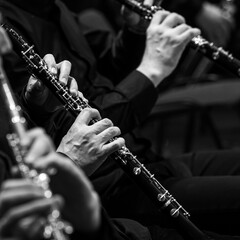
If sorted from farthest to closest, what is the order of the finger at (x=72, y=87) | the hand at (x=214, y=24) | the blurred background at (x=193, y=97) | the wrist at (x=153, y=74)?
the hand at (x=214, y=24) < the blurred background at (x=193, y=97) < the wrist at (x=153, y=74) < the finger at (x=72, y=87)

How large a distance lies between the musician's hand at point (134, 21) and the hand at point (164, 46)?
206 mm

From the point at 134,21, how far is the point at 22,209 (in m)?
1.16

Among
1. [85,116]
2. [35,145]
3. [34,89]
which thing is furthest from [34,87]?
[35,145]

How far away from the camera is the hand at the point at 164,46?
4.85 ft

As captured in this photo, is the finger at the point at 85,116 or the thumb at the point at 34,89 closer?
the finger at the point at 85,116

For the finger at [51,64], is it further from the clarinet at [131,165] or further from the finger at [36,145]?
the finger at [36,145]

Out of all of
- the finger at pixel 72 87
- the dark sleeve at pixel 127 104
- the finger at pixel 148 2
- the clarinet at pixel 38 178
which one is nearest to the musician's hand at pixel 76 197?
the clarinet at pixel 38 178

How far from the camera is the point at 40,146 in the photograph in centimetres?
71

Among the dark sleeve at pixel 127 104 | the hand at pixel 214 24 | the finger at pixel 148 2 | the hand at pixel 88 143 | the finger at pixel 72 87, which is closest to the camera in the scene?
the hand at pixel 88 143

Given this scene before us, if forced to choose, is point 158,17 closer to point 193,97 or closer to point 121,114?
point 121,114

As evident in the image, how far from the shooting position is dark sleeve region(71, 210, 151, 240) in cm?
83

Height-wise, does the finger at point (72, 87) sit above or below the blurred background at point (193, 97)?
above

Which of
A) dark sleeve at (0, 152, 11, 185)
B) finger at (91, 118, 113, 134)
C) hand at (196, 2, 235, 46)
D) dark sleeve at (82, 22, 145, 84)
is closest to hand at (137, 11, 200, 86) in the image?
dark sleeve at (82, 22, 145, 84)

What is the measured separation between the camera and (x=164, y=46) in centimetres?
149
